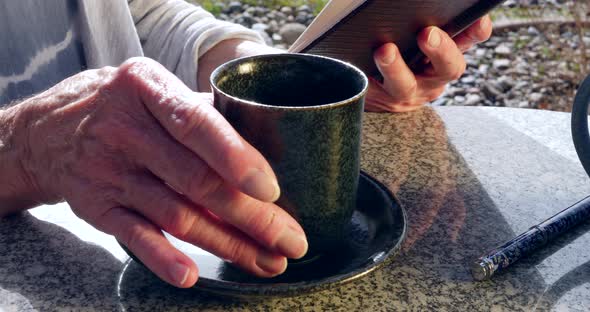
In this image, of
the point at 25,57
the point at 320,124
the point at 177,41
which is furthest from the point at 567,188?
the point at 25,57

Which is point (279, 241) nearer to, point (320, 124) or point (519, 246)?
point (320, 124)

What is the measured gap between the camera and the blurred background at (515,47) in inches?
137

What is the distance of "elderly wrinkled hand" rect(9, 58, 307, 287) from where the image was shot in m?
0.78

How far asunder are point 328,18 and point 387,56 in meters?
0.15

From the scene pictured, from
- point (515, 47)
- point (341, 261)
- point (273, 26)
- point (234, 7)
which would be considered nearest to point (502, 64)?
point (515, 47)

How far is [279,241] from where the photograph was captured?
0.78m

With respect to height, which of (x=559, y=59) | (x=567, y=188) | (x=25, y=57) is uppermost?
(x=25, y=57)

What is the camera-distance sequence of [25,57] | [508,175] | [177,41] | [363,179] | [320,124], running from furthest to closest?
[177,41]
[25,57]
[508,175]
[363,179]
[320,124]

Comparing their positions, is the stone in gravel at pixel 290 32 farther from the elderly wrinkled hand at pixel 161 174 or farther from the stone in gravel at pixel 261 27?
the elderly wrinkled hand at pixel 161 174

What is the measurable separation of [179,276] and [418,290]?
1.04 ft

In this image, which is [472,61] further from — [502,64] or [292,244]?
[292,244]

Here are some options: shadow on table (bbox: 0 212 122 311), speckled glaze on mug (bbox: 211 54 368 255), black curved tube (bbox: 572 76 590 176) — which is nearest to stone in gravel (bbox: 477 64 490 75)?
black curved tube (bbox: 572 76 590 176)

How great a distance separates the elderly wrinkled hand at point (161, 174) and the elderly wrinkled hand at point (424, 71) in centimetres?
52

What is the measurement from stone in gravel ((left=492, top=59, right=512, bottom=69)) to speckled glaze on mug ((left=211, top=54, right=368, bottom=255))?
10.2 feet
